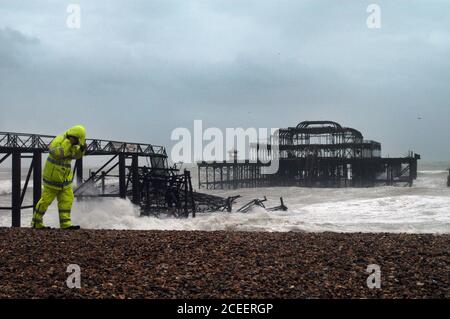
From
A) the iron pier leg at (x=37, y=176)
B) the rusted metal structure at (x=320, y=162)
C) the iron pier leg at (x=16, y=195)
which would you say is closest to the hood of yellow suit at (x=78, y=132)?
the iron pier leg at (x=16, y=195)

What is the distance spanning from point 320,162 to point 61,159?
49664mm

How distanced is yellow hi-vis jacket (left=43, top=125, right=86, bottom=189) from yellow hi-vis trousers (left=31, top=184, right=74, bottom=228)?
0.12 m

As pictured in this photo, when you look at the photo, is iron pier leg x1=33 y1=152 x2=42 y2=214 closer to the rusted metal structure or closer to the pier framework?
the pier framework

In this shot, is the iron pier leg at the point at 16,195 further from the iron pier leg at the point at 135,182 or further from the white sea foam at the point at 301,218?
the iron pier leg at the point at 135,182

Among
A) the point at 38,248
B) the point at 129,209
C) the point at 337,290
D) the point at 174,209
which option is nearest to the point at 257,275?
the point at 337,290

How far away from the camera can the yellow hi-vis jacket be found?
9.02 metres

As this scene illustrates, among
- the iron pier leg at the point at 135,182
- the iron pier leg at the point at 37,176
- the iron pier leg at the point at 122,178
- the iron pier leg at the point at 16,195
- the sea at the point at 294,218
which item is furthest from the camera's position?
the iron pier leg at the point at 135,182

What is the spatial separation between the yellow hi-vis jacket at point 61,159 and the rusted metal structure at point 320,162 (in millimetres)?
45034

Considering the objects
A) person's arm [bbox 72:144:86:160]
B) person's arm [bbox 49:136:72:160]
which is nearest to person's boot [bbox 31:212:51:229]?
person's arm [bbox 49:136:72:160]

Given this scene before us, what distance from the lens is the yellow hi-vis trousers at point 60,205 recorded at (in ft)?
29.6
